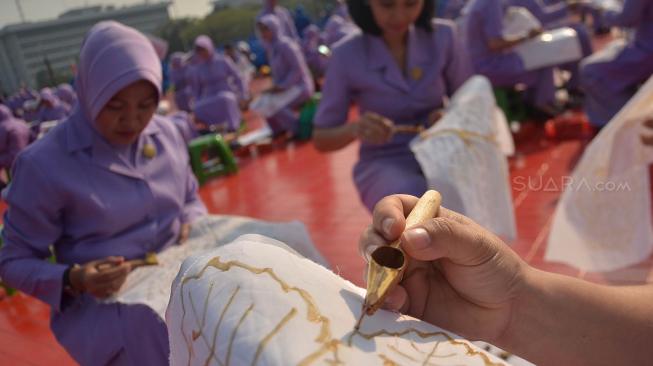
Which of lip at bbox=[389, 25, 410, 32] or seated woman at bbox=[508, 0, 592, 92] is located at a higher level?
lip at bbox=[389, 25, 410, 32]

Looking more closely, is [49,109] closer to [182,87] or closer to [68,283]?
[182,87]

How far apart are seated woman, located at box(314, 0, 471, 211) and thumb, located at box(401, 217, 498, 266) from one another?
121 cm

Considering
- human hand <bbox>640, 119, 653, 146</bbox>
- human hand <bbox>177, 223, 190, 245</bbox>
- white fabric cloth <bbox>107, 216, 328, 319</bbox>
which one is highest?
human hand <bbox>640, 119, 653, 146</bbox>

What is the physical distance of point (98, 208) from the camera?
1.63m

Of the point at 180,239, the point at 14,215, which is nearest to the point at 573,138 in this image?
the point at 180,239

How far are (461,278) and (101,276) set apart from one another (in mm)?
1094

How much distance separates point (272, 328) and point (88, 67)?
1.44 m

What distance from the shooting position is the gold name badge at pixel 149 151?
182cm

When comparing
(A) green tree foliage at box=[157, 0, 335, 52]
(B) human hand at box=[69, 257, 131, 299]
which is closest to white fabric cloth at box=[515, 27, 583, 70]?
(B) human hand at box=[69, 257, 131, 299]

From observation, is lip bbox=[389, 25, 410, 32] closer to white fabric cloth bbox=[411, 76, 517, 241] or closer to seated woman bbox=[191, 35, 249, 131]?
white fabric cloth bbox=[411, 76, 517, 241]

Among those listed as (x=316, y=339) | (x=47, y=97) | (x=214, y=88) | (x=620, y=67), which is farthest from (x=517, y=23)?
(x=47, y=97)

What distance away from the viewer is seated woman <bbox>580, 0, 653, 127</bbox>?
10.9 ft

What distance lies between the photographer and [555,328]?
35.8 inches

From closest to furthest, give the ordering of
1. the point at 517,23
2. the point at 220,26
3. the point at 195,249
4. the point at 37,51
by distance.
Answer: the point at 195,249 → the point at 517,23 → the point at 37,51 → the point at 220,26
